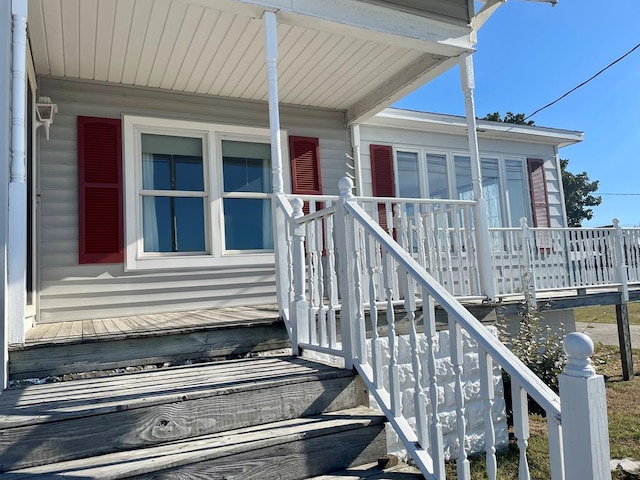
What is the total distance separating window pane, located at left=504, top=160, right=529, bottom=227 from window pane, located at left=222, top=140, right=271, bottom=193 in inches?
163

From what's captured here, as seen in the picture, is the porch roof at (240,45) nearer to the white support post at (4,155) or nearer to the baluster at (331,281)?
the white support post at (4,155)

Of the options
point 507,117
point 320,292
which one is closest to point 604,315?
point 320,292

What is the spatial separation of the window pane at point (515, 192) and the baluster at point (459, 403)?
19.6 ft

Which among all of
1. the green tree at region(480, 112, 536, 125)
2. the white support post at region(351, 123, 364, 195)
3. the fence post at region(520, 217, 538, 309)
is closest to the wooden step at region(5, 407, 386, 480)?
the fence post at region(520, 217, 538, 309)

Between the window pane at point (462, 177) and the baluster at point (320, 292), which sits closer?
the baluster at point (320, 292)

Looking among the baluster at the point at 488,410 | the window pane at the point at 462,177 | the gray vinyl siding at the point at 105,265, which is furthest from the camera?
the window pane at the point at 462,177

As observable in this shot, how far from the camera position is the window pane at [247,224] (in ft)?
16.1

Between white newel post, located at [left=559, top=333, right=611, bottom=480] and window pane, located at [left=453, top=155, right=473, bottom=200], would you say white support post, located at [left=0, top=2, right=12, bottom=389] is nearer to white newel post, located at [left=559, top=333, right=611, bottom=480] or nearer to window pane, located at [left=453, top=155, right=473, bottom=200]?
white newel post, located at [left=559, top=333, right=611, bottom=480]

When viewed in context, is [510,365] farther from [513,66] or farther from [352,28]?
[513,66]

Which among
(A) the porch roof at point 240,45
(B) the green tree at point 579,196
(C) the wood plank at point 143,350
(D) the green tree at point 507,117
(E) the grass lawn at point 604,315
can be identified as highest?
(D) the green tree at point 507,117

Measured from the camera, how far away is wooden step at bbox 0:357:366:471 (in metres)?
1.82

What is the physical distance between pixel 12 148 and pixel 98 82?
2.17 m

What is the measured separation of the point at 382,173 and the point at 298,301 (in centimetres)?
358

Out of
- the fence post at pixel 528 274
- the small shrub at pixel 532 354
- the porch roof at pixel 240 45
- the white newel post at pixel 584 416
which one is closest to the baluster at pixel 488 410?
the white newel post at pixel 584 416
